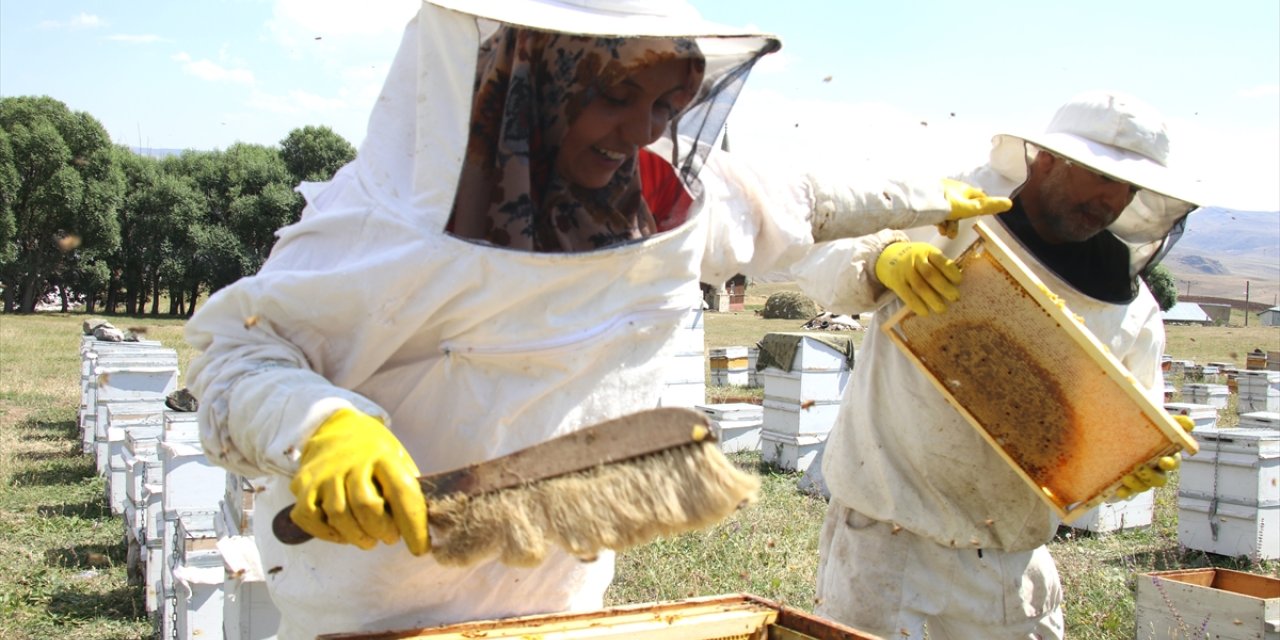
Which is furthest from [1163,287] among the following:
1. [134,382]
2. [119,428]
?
[119,428]

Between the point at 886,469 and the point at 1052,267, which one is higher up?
the point at 1052,267

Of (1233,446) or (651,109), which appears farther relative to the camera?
(1233,446)

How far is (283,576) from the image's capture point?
191 centimetres

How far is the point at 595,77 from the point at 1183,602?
3727 millimetres

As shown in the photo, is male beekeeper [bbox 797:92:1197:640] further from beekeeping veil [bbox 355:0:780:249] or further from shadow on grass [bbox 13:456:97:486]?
shadow on grass [bbox 13:456:97:486]

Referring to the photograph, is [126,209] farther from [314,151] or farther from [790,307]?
[790,307]

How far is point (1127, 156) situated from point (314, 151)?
41.9 meters

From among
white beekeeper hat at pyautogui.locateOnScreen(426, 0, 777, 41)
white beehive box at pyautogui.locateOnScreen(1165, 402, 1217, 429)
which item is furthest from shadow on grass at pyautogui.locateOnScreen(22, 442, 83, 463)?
white beehive box at pyautogui.locateOnScreen(1165, 402, 1217, 429)

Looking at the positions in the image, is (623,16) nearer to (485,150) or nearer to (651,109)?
(651,109)

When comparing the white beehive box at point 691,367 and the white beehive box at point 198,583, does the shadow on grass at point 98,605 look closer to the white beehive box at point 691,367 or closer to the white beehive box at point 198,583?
the white beehive box at point 198,583

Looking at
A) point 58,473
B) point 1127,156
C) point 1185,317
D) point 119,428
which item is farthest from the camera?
point 1185,317

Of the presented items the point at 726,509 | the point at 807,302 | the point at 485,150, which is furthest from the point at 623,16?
the point at 807,302

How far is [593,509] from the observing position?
150 cm

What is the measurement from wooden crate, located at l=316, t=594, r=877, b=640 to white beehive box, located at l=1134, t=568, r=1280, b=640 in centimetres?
288
